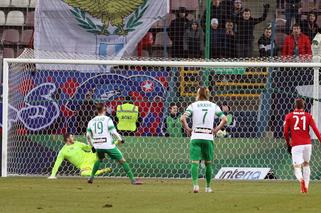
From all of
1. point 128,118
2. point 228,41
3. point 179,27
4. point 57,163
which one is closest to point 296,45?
point 228,41

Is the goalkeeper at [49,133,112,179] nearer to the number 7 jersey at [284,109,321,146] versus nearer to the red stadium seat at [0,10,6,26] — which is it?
the red stadium seat at [0,10,6,26]

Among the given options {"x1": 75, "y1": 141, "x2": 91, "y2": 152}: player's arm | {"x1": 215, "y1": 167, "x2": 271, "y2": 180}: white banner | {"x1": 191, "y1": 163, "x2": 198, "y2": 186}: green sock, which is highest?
{"x1": 191, "y1": 163, "x2": 198, "y2": 186}: green sock

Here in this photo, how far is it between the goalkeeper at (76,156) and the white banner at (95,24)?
2.32 m

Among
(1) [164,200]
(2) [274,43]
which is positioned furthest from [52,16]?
(1) [164,200]

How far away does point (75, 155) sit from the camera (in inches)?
994

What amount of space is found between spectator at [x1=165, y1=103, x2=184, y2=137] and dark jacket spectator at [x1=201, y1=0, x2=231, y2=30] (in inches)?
87.9

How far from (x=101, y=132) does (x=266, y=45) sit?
17.9 feet

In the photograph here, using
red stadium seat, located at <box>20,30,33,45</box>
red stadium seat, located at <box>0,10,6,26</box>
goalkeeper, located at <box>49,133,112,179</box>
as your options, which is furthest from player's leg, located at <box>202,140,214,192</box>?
red stadium seat, located at <box>0,10,6,26</box>

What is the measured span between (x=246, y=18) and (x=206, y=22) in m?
1.03

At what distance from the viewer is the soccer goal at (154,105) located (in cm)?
2486

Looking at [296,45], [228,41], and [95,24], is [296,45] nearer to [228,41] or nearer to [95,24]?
[228,41]

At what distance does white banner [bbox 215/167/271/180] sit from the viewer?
25234 mm

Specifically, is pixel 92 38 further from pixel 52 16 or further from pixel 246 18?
pixel 246 18

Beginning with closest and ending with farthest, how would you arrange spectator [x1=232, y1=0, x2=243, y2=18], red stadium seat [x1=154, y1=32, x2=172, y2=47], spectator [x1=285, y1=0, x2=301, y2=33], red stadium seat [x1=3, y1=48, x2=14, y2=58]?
spectator [x1=232, y1=0, x2=243, y2=18] < spectator [x1=285, y1=0, x2=301, y2=33] < red stadium seat [x1=154, y1=32, x2=172, y2=47] < red stadium seat [x1=3, y1=48, x2=14, y2=58]
